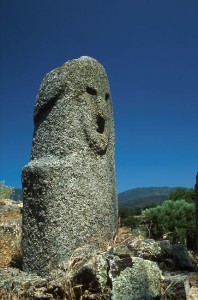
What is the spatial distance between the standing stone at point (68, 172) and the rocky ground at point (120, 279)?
0.68m

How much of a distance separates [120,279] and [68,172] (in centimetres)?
232

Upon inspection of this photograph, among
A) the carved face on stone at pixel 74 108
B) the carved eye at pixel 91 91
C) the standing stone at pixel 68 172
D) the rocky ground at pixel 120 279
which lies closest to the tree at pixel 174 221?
the standing stone at pixel 68 172

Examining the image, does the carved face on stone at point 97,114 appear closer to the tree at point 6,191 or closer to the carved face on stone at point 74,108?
the carved face on stone at point 74,108

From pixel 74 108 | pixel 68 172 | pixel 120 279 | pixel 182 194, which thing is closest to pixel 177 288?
pixel 120 279

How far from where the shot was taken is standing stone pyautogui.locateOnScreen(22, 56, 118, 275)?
7141mm

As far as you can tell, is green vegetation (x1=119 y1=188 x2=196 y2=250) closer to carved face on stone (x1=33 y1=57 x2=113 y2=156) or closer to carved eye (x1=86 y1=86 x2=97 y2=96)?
carved face on stone (x1=33 y1=57 x2=113 y2=156)

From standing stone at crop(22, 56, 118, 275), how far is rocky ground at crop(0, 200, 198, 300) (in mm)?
683

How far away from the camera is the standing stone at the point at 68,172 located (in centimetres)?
714

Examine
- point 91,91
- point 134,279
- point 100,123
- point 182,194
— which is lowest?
point 134,279

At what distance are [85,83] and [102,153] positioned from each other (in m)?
1.37

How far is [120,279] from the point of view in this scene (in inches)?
219

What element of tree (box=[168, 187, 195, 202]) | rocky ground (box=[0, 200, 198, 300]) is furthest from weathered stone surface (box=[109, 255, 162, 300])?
tree (box=[168, 187, 195, 202])

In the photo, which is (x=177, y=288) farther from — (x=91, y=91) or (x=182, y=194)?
(x=182, y=194)

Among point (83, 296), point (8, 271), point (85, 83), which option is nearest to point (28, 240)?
point (8, 271)
